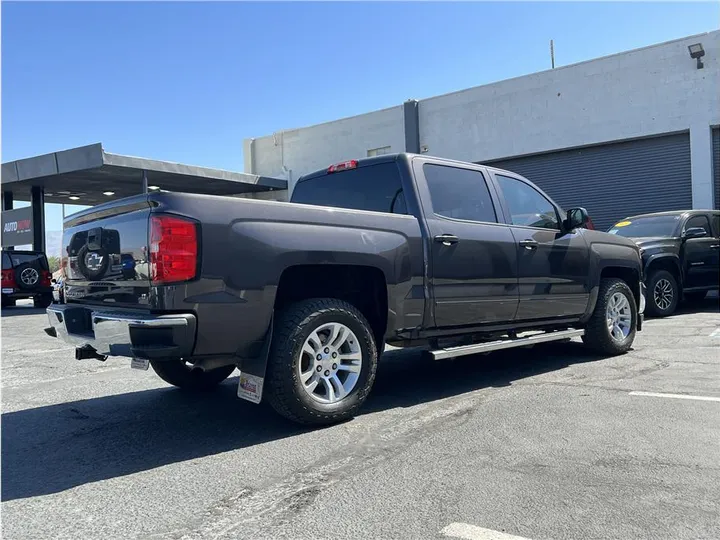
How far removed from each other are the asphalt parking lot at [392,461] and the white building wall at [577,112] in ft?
38.6

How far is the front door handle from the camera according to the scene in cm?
476

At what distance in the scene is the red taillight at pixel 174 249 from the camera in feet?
11.5

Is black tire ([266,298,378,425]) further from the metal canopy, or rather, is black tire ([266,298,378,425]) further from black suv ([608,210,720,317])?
Result: the metal canopy

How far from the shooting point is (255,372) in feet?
12.7

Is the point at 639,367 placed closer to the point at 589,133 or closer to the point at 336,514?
the point at 336,514

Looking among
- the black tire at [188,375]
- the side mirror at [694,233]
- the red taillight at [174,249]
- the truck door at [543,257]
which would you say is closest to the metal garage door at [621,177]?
the side mirror at [694,233]

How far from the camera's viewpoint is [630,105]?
16.1m

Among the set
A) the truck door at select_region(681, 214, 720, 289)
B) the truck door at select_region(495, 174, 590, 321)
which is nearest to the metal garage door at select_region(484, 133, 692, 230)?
the truck door at select_region(681, 214, 720, 289)

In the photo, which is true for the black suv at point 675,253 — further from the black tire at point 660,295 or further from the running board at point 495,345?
the running board at point 495,345

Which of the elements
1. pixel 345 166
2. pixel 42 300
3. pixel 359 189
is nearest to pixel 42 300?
pixel 42 300

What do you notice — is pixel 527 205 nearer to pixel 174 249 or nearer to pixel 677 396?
pixel 677 396

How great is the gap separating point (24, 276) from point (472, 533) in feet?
58.2

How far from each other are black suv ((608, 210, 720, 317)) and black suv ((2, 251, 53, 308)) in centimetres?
1557

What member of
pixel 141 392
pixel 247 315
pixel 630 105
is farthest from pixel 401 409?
pixel 630 105
